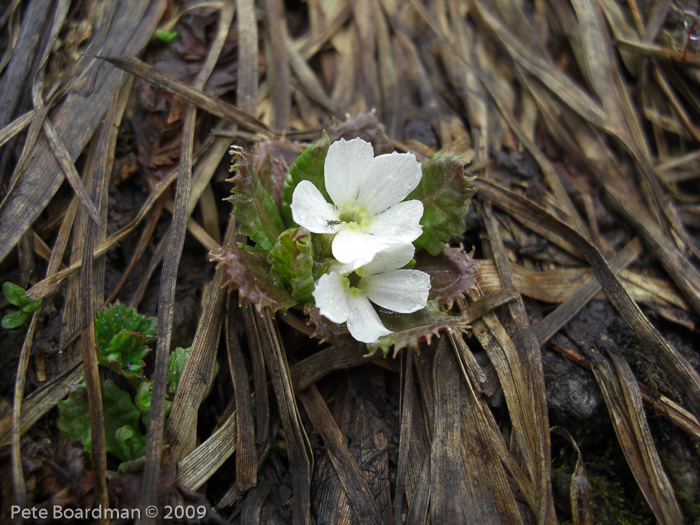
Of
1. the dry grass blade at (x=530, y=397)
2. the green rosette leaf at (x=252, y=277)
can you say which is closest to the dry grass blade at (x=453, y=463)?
the dry grass blade at (x=530, y=397)

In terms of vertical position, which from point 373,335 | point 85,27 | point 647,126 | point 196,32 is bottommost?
point 647,126

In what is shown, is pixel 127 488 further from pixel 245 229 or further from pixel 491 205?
pixel 491 205

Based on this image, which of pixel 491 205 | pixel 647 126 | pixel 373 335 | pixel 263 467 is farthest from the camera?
pixel 647 126

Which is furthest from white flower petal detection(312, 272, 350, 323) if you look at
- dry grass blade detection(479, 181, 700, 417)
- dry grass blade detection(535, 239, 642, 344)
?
dry grass blade detection(479, 181, 700, 417)

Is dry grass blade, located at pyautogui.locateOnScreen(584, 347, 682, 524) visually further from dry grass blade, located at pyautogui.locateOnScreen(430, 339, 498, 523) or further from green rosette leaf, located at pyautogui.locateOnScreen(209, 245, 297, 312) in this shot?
green rosette leaf, located at pyautogui.locateOnScreen(209, 245, 297, 312)

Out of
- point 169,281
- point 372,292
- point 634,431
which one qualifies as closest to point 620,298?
point 634,431

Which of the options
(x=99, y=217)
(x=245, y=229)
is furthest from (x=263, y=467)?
(x=99, y=217)
